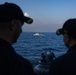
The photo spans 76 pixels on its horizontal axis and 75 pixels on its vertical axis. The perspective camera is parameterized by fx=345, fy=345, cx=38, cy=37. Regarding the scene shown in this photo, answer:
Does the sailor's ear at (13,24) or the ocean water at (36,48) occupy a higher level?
the sailor's ear at (13,24)

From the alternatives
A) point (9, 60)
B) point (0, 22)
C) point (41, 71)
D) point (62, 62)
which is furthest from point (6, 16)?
point (41, 71)

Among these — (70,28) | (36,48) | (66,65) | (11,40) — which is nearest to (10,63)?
(11,40)

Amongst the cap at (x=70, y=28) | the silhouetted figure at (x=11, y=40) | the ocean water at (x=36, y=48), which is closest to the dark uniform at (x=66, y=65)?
the cap at (x=70, y=28)

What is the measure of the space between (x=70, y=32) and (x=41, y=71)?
2512mm

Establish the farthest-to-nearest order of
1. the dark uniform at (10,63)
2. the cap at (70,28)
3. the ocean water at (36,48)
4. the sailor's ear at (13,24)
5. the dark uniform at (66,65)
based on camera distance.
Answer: the ocean water at (36,48) < the cap at (70,28) < the dark uniform at (66,65) < the sailor's ear at (13,24) < the dark uniform at (10,63)

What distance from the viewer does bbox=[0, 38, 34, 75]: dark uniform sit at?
3.13m

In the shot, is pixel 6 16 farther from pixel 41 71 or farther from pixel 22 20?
pixel 41 71

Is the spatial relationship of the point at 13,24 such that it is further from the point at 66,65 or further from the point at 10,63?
the point at 66,65

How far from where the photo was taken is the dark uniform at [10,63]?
10.3 feet

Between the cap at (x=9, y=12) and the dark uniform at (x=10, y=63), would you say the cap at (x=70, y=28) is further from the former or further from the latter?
the dark uniform at (x=10, y=63)

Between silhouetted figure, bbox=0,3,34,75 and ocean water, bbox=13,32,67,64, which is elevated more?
silhouetted figure, bbox=0,3,34,75

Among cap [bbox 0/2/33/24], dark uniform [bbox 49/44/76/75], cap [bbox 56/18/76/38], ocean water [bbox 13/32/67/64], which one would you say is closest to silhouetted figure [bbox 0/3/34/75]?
cap [bbox 0/2/33/24]

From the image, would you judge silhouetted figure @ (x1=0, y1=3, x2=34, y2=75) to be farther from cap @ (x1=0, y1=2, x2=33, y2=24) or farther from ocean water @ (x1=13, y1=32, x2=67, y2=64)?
ocean water @ (x1=13, y1=32, x2=67, y2=64)

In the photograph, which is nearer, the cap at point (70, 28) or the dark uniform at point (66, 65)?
the dark uniform at point (66, 65)
